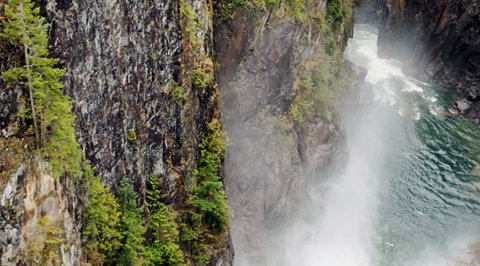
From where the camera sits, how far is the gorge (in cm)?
1378

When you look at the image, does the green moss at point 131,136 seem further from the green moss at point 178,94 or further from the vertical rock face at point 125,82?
the green moss at point 178,94

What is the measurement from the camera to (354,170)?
42.4 metres

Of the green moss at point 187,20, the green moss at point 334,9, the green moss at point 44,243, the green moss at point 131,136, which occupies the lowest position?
the green moss at point 44,243

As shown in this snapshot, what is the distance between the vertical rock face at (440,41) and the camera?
53.6 meters

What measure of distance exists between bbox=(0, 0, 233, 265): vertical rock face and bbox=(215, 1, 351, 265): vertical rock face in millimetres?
5176

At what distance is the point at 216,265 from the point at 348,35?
1138 inches

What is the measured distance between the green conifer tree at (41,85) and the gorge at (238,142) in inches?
3.2

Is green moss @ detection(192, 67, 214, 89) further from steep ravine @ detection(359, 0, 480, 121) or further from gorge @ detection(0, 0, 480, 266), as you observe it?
steep ravine @ detection(359, 0, 480, 121)

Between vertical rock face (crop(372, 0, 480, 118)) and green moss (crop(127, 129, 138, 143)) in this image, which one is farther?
vertical rock face (crop(372, 0, 480, 118))

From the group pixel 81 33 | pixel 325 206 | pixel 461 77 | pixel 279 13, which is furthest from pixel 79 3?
pixel 461 77

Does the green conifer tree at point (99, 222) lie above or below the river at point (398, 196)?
above

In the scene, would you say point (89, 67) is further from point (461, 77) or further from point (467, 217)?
point (461, 77)

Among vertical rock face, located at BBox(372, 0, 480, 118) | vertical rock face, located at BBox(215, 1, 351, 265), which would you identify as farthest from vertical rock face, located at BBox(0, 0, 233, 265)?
vertical rock face, located at BBox(372, 0, 480, 118)

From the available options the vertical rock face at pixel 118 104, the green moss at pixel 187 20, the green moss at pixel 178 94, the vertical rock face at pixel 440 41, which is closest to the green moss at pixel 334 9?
the vertical rock face at pixel 118 104
